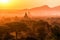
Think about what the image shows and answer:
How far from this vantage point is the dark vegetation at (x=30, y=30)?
209 centimetres

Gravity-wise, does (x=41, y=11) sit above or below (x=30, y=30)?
above

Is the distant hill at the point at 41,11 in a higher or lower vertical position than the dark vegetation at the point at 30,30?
higher

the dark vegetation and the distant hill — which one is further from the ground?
the distant hill

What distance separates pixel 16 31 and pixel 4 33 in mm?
176

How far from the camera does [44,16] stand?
217cm

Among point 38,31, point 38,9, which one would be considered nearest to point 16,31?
point 38,31

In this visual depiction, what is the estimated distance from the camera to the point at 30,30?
2125mm

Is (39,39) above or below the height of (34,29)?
below

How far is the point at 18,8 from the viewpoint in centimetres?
218

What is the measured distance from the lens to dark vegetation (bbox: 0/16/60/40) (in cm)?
209

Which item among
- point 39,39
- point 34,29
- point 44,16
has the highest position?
point 44,16

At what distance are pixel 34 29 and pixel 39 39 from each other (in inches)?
6.4

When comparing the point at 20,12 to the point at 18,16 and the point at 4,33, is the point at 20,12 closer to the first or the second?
the point at 18,16

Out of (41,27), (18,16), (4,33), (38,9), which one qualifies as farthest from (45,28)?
(4,33)
